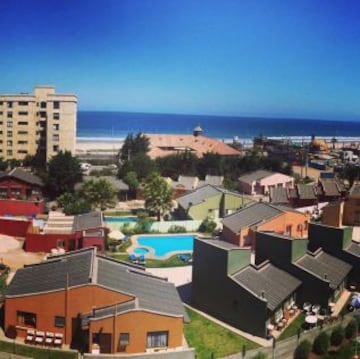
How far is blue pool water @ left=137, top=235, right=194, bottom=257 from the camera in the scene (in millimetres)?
35650

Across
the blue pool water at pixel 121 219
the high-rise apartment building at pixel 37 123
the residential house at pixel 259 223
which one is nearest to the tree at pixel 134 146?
the high-rise apartment building at pixel 37 123

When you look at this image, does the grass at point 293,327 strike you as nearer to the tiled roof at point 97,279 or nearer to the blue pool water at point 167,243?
the tiled roof at point 97,279

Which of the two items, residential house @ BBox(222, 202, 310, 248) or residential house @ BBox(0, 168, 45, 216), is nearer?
residential house @ BBox(222, 202, 310, 248)

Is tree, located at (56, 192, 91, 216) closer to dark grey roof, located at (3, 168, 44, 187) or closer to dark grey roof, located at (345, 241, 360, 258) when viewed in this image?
dark grey roof, located at (3, 168, 44, 187)

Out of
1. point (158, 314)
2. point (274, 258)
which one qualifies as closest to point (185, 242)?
point (274, 258)

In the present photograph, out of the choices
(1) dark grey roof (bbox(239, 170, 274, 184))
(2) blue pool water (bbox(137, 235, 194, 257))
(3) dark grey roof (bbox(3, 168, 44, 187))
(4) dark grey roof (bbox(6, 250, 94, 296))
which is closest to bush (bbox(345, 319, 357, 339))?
(4) dark grey roof (bbox(6, 250, 94, 296))

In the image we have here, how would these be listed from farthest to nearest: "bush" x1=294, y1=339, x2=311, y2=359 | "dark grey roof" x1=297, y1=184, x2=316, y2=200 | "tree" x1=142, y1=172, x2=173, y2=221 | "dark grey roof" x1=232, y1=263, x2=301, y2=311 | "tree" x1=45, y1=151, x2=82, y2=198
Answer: "dark grey roof" x1=297, y1=184, x2=316, y2=200 < "tree" x1=45, y1=151, x2=82, y2=198 < "tree" x1=142, y1=172, x2=173, y2=221 < "dark grey roof" x1=232, y1=263, x2=301, y2=311 < "bush" x1=294, y1=339, x2=311, y2=359

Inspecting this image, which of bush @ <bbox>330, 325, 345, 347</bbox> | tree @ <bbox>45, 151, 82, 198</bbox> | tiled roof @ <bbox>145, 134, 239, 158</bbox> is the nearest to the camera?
bush @ <bbox>330, 325, 345, 347</bbox>

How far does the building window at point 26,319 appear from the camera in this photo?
66.5 ft

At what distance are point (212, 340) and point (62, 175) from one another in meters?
30.0

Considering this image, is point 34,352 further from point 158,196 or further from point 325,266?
point 158,196

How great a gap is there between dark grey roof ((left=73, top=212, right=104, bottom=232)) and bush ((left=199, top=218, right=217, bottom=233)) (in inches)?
316

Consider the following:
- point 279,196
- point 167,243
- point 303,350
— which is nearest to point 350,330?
point 303,350

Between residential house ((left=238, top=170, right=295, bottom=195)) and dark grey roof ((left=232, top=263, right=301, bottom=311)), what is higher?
residential house ((left=238, top=170, right=295, bottom=195))
